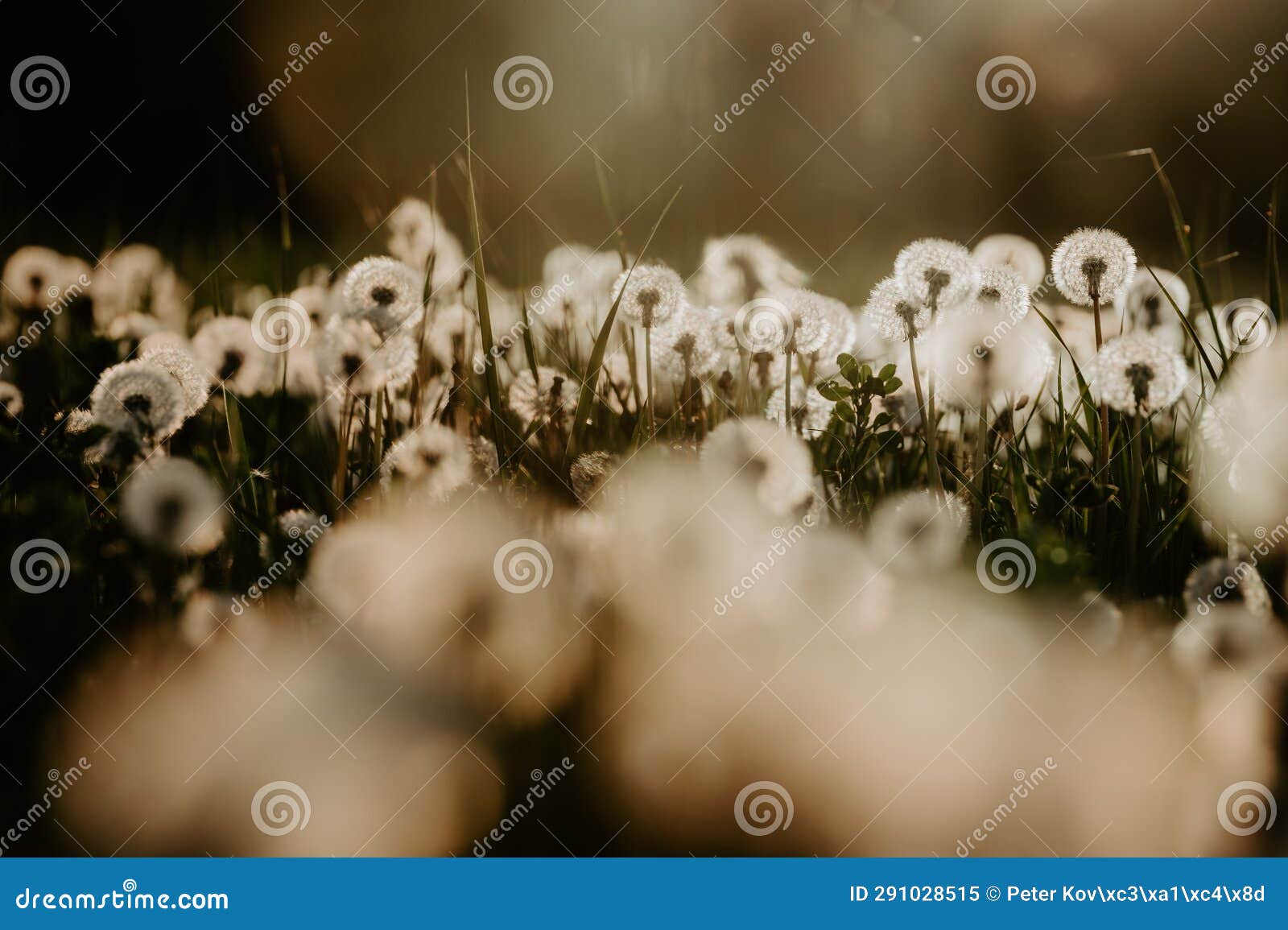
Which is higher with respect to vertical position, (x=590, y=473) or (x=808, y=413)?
(x=808, y=413)

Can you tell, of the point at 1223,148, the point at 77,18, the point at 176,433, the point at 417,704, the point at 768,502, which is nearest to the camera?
the point at 417,704

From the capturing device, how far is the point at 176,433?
4.21ft

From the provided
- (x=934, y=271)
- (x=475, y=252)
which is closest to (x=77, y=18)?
(x=475, y=252)

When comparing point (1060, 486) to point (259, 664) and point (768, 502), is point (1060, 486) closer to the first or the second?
point (768, 502)

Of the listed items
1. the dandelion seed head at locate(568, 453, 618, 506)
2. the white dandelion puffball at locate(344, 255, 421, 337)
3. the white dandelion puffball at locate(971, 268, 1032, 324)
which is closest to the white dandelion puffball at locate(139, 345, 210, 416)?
the white dandelion puffball at locate(344, 255, 421, 337)

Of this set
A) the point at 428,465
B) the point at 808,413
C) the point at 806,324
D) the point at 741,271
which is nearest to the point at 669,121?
the point at 741,271

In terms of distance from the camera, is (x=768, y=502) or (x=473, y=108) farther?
(x=473, y=108)

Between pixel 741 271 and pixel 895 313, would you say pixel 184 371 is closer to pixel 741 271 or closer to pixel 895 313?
pixel 741 271

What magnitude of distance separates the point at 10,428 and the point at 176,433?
0.26 meters

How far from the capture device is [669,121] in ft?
4.60

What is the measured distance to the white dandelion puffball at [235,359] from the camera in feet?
4.40

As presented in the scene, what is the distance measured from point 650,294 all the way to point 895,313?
1.17ft

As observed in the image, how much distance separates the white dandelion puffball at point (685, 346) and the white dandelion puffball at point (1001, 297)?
390 millimetres

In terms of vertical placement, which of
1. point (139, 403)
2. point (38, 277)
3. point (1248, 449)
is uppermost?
point (1248, 449)
